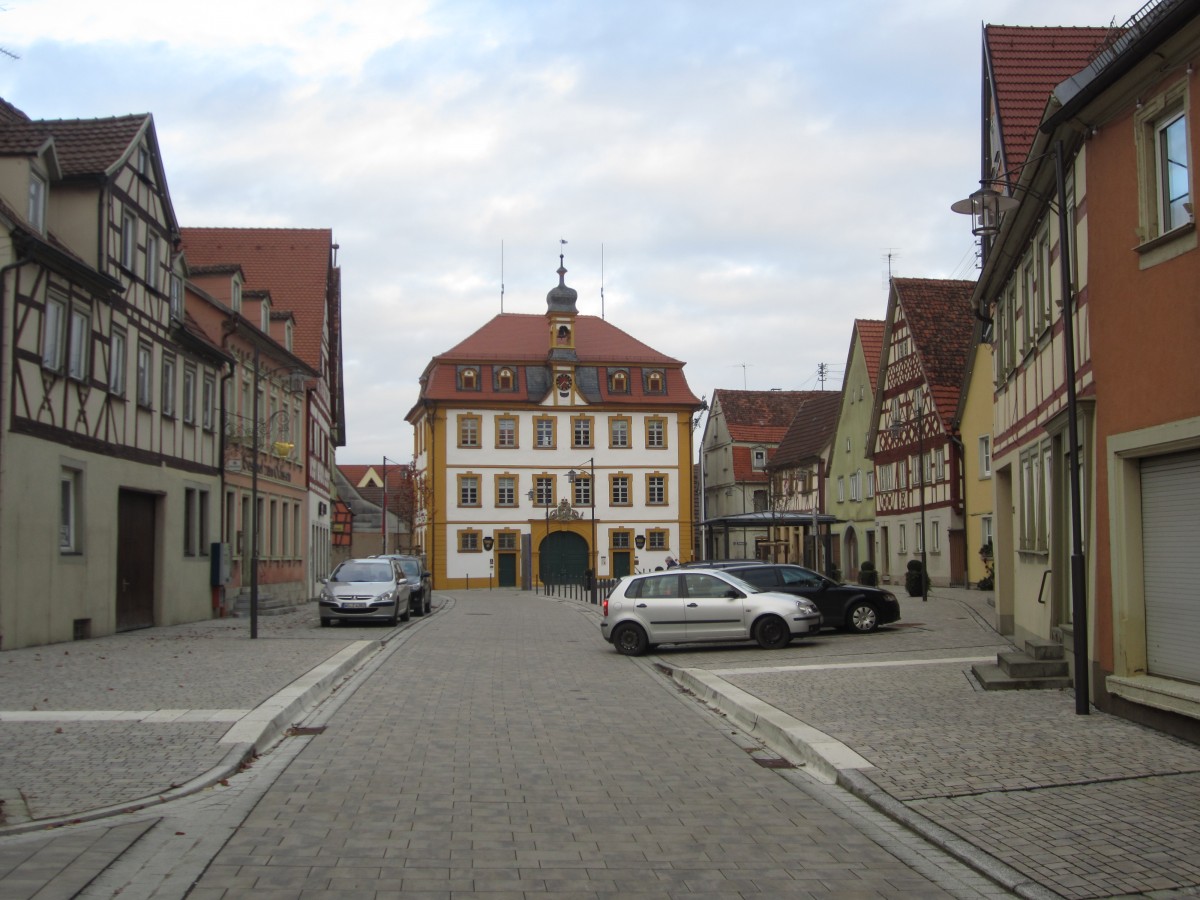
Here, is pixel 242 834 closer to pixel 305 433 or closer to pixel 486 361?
pixel 305 433

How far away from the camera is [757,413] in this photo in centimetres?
9262

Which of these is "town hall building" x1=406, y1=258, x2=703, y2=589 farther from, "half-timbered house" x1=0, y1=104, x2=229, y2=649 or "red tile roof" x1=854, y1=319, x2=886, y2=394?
"half-timbered house" x1=0, y1=104, x2=229, y2=649

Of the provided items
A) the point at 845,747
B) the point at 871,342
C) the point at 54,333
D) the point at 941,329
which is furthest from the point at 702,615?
the point at 871,342

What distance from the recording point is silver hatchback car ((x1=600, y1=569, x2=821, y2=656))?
2247 centimetres

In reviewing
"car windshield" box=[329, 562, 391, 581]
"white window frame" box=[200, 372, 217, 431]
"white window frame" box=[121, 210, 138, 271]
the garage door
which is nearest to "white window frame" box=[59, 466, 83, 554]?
"white window frame" box=[121, 210, 138, 271]

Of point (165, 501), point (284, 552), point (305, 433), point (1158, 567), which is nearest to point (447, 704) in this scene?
point (1158, 567)

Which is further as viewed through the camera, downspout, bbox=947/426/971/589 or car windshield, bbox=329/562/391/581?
downspout, bbox=947/426/971/589

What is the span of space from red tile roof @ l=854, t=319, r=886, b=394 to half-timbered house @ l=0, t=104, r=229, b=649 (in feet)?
107

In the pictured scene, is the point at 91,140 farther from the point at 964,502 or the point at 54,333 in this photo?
the point at 964,502

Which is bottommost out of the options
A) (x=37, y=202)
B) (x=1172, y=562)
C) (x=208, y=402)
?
(x=1172, y=562)

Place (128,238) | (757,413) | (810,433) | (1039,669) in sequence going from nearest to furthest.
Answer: (1039,669) < (128,238) < (810,433) < (757,413)

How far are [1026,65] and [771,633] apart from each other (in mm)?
11798

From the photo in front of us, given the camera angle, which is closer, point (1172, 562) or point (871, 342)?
point (1172, 562)

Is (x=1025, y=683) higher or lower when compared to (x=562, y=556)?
lower
